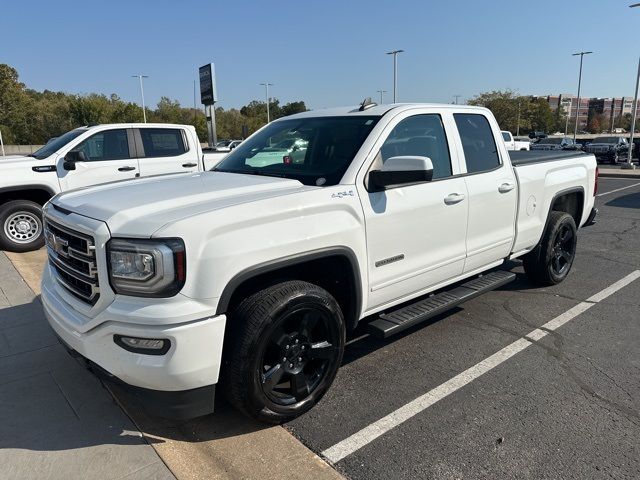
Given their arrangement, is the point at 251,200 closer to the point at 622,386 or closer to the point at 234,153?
the point at 234,153

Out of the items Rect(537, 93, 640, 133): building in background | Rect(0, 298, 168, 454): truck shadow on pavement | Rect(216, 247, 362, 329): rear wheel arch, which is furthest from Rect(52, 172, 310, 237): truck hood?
Rect(537, 93, 640, 133): building in background

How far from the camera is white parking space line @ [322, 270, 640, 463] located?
9.14 feet

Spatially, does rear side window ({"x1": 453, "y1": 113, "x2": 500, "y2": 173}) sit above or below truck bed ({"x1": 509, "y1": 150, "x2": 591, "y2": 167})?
above

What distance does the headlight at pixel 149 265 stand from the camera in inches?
93.6

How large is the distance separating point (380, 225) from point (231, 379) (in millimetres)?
1361

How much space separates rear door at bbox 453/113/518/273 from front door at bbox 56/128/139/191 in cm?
543

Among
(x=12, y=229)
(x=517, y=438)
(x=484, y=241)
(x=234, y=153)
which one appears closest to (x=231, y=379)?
(x=517, y=438)

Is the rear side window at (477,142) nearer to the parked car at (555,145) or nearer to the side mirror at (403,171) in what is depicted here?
the side mirror at (403,171)

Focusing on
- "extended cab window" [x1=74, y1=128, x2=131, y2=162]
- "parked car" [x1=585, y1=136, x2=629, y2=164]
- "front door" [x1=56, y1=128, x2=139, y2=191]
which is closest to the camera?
"front door" [x1=56, y1=128, x2=139, y2=191]

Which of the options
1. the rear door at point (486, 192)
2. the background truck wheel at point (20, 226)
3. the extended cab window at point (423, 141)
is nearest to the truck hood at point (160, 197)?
the extended cab window at point (423, 141)

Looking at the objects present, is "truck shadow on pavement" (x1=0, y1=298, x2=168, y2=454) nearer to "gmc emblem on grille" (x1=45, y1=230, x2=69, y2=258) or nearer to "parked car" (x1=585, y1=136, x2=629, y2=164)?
"gmc emblem on grille" (x1=45, y1=230, x2=69, y2=258)

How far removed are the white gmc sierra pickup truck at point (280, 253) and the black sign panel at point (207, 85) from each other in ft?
31.7

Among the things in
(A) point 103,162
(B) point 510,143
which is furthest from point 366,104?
(B) point 510,143

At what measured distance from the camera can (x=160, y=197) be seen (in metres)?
2.84
